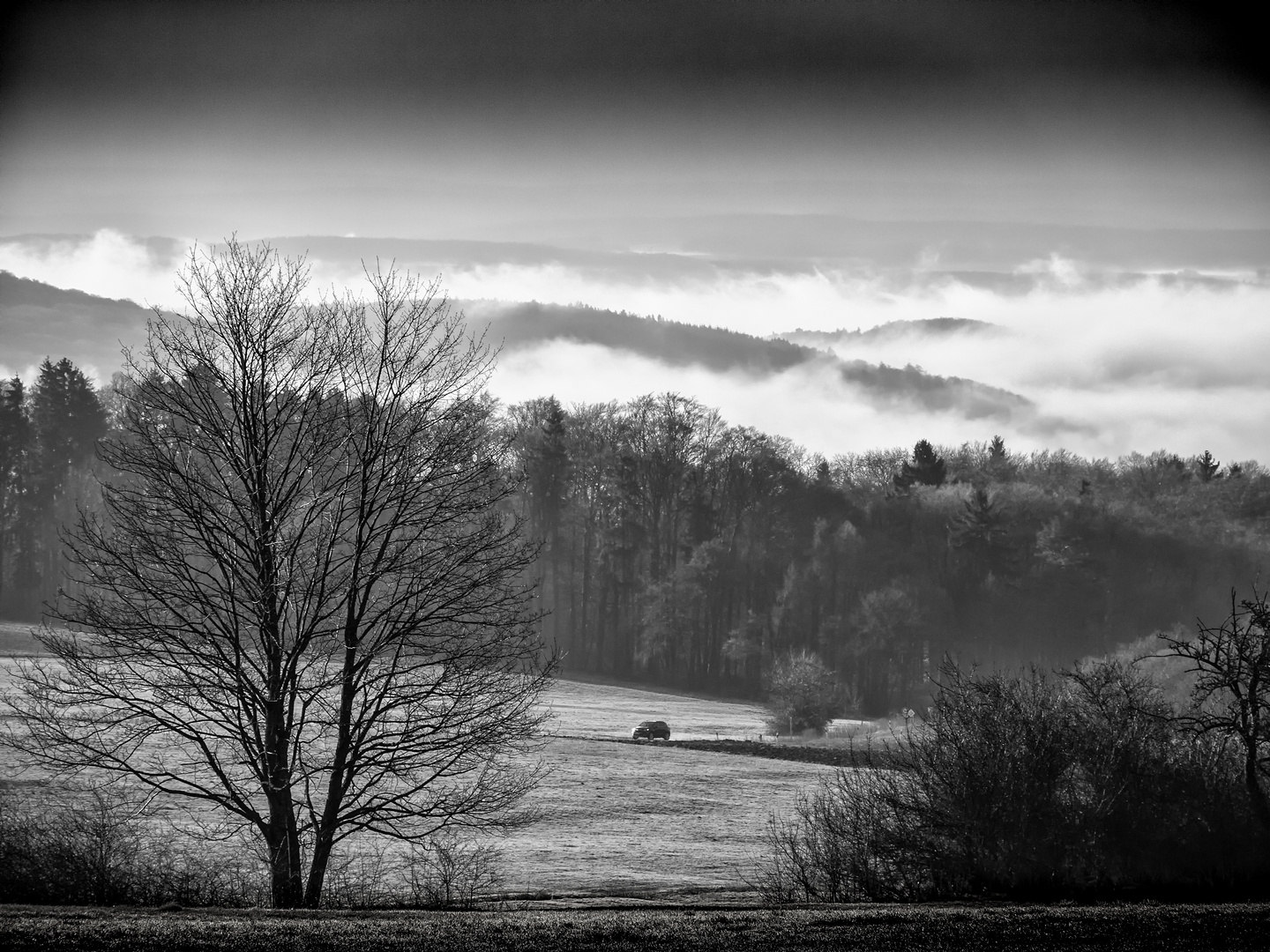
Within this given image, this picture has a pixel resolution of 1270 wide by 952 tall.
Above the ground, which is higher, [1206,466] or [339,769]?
[1206,466]

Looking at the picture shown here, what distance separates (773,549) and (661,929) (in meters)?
71.7

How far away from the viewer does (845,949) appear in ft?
41.3

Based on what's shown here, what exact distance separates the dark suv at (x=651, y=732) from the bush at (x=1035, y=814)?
3093 centimetres

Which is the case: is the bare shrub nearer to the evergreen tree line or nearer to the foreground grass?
the foreground grass

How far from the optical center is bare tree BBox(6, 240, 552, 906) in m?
17.9

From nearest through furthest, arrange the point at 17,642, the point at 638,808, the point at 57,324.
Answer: the point at 638,808 → the point at 17,642 → the point at 57,324

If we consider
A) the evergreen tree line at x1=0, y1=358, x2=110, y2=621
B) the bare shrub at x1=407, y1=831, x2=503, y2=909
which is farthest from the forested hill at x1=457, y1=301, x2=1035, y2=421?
the bare shrub at x1=407, y1=831, x2=503, y2=909

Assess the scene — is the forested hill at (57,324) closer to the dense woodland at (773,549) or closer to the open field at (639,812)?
the dense woodland at (773,549)

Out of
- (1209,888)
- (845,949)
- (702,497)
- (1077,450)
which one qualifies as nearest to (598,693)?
(702,497)

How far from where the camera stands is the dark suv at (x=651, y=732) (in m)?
54.3

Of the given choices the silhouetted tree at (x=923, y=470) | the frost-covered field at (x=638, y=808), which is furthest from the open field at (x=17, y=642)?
the silhouetted tree at (x=923, y=470)

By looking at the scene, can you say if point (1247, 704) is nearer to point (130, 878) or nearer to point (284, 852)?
point (284, 852)

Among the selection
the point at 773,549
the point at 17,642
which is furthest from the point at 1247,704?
the point at 773,549

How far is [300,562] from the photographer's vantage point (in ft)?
60.8
